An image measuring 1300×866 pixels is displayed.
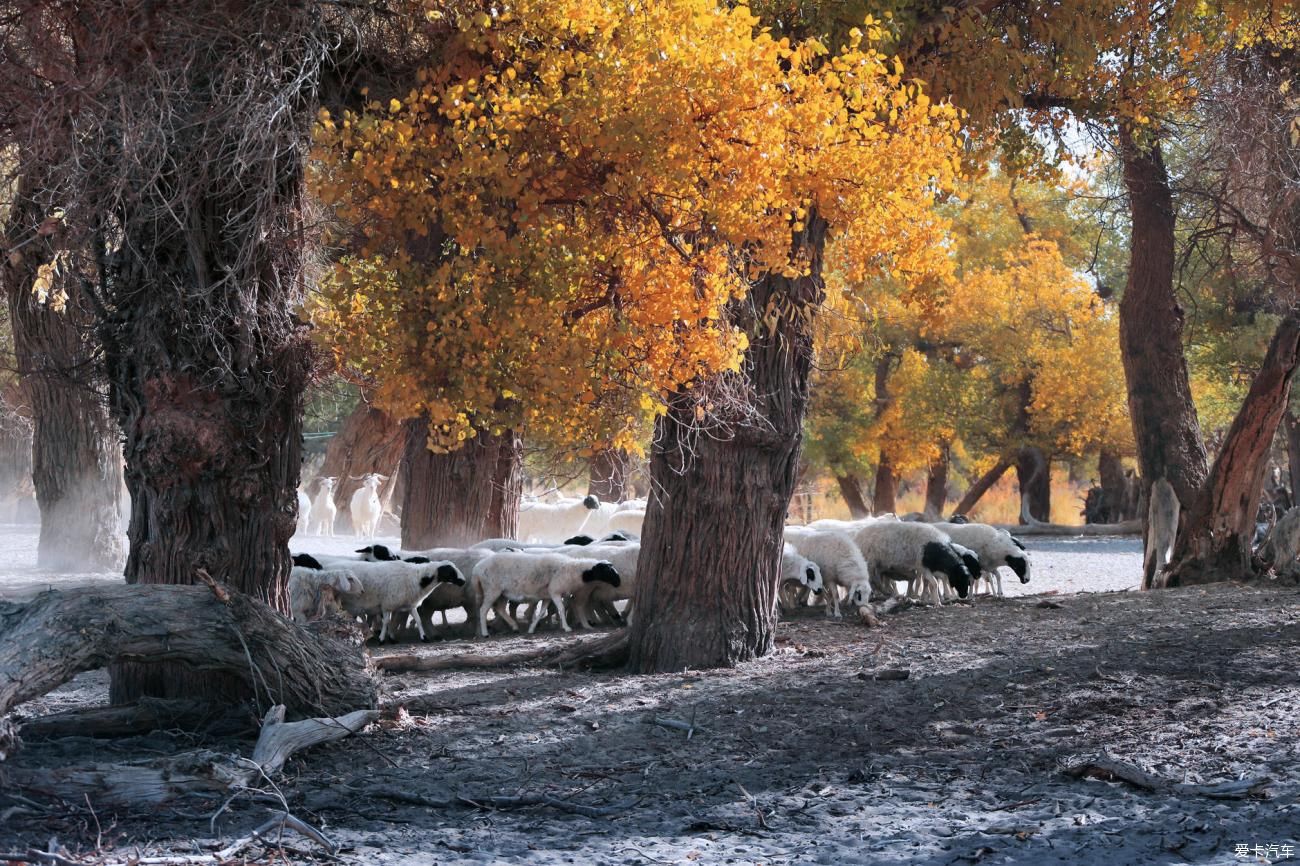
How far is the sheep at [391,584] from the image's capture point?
12.8m

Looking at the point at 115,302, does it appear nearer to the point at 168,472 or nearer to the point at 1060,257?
the point at 168,472

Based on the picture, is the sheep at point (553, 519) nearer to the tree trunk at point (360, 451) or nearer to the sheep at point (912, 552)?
the tree trunk at point (360, 451)

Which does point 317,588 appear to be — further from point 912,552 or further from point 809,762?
point 912,552

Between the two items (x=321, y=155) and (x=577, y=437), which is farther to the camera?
(x=577, y=437)

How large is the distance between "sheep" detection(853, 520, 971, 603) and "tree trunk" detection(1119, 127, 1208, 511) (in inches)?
105

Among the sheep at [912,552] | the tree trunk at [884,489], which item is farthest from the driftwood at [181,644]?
the tree trunk at [884,489]

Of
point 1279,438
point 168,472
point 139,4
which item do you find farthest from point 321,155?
point 1279,438

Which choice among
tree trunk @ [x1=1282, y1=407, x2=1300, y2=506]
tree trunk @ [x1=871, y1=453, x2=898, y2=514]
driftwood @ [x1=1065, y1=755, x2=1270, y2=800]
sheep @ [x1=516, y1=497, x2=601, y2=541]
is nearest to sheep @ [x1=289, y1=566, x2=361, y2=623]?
driftwood @ [x1=1065, y1=755, x2=1270, y2=800]

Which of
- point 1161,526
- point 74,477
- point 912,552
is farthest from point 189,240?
point 1161,526

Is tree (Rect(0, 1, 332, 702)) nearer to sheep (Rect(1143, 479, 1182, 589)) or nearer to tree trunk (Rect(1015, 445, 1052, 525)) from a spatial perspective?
sheep (Rect(1143, 479, 1182, 589))

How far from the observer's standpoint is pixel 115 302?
8008mm

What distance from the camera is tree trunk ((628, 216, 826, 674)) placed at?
10031mm

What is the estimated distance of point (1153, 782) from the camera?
6.79m

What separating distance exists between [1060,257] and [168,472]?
27126mm
